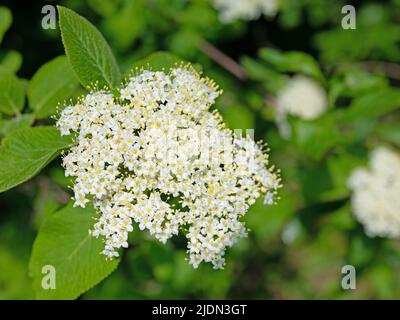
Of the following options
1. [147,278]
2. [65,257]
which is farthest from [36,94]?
[147,278]

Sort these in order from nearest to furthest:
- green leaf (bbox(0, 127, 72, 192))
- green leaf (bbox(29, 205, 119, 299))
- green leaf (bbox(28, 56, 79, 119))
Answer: green leaf (bbox(0, 127, 72, 192)) → green leaf (bbox(29, 205, 119, 299)) → green leaf (bbox(28, 56, 79, 119))

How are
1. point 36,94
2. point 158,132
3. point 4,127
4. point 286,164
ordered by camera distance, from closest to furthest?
point 158,132 → point 4,127 → point 36,94 → point 286,164

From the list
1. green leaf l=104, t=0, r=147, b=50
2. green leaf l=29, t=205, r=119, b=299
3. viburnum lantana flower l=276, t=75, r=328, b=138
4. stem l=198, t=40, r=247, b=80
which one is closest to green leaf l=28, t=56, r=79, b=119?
green leaf l=29, t=205, r=119, b=299

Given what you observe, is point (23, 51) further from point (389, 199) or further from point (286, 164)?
point (389, 199)

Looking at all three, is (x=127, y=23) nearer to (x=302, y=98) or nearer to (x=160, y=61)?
(x=160, y=61)

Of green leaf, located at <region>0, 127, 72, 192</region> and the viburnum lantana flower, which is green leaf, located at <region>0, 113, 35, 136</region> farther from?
the viburnum lantana flower

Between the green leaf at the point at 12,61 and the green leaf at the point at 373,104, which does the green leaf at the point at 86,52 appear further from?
the green leaf at the point at 373,104

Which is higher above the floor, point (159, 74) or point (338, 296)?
point (159, 74)
